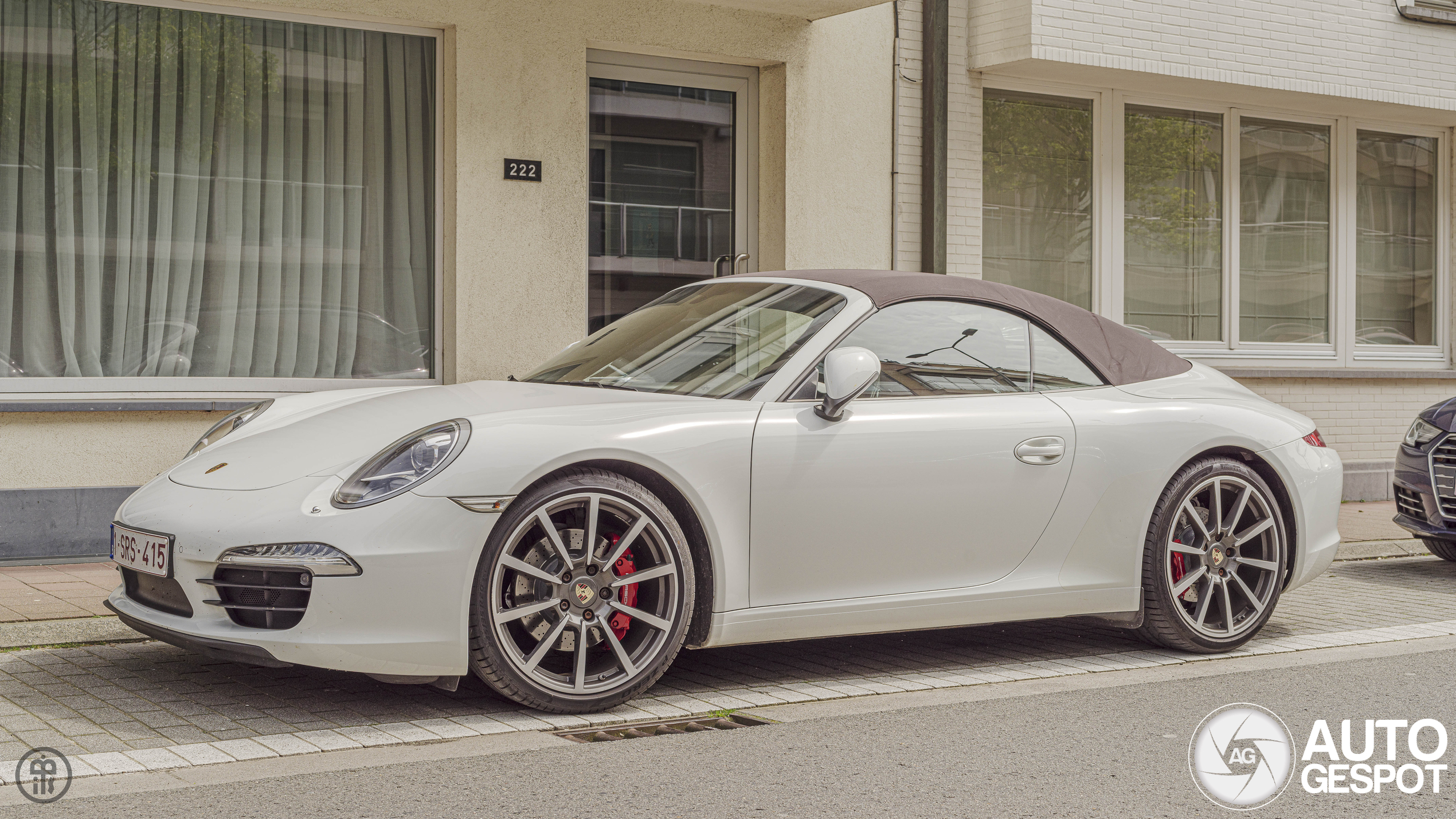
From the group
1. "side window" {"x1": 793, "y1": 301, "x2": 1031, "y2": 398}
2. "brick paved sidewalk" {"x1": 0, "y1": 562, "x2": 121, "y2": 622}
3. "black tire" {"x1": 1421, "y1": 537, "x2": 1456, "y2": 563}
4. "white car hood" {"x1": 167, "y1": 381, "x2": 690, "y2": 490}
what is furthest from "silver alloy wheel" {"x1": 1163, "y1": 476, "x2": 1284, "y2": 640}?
"brick paved sidewalk" {"x1": 0, "y1": 562, "x2": 121, "y2": 622}

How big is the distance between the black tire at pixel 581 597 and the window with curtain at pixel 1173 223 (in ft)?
27.7

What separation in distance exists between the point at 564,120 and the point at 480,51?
0.69m

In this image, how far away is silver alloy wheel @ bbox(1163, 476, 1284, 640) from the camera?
5.73 meters

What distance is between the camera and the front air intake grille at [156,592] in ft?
14.5

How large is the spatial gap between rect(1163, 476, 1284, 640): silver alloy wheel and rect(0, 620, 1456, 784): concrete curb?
0.17m

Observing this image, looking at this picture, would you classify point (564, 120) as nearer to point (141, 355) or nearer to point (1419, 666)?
point (141, 355)

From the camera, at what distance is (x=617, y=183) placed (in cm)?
1013

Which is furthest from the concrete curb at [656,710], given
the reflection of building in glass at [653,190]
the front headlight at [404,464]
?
the reflection of building in glass at [653,190]

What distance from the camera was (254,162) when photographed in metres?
9.02

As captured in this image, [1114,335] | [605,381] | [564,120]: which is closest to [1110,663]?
[1114,335]

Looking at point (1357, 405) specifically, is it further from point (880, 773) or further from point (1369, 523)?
point (880, 773)

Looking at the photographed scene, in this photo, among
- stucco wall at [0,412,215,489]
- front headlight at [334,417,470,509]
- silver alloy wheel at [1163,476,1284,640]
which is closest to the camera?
front headlight at [334,417,470,509]

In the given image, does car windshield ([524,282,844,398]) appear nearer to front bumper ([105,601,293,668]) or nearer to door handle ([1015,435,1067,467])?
door handle ([1015,435,1067,467])

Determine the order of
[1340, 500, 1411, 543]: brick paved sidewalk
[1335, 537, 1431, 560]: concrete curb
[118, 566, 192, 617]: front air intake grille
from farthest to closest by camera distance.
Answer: [1340, 500, 1411, 543]: brick paved sidewalk < [1335, 537, 1431, 560]: concrete curb < [118, 566, 192, 617]: front air intake grille
